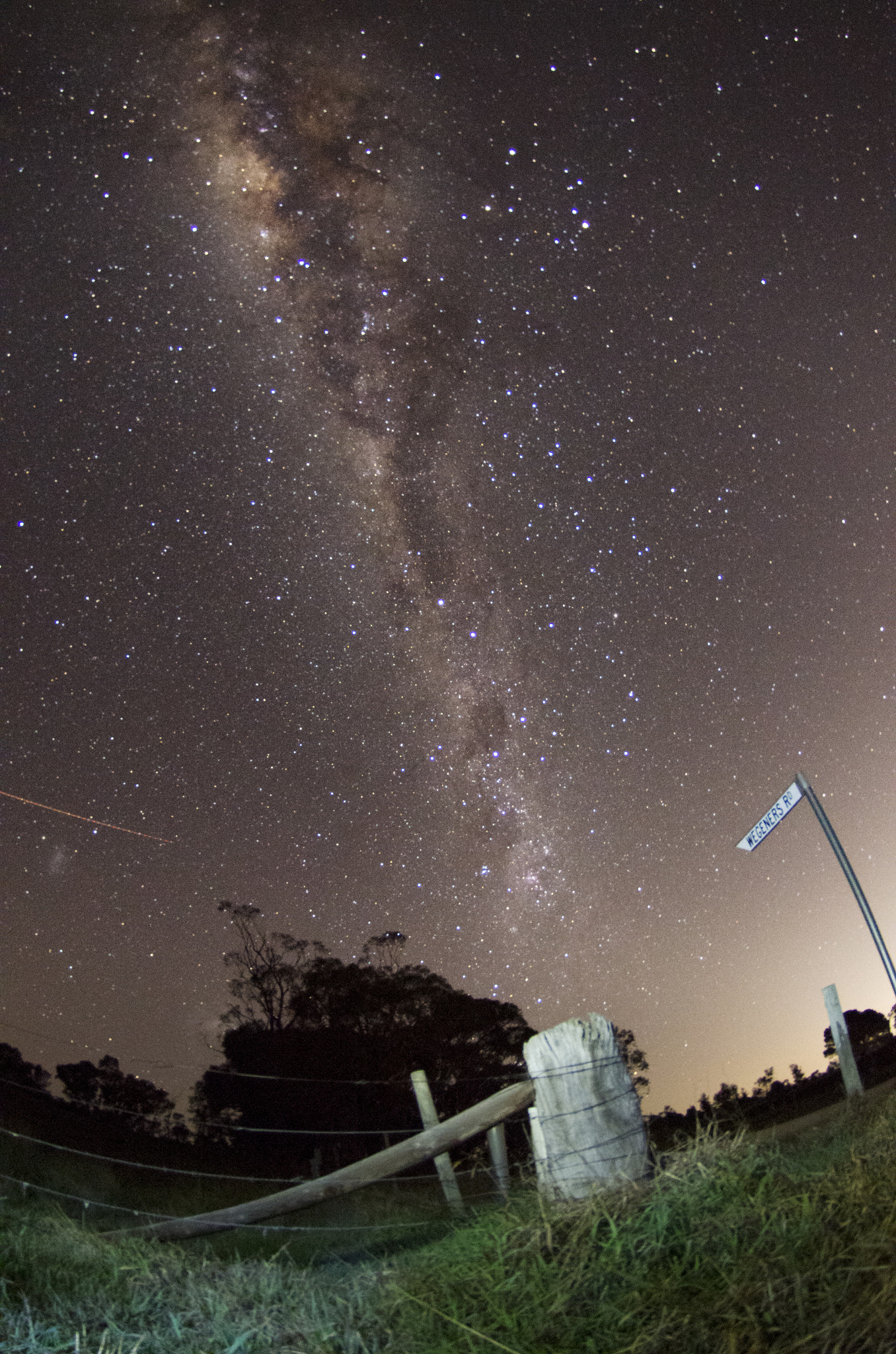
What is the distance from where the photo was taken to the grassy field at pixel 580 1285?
2.30 metres

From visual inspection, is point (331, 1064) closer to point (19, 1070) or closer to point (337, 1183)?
point (19, 1070)

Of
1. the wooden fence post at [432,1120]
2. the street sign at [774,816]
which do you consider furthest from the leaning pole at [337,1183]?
the street sign at [774,816]

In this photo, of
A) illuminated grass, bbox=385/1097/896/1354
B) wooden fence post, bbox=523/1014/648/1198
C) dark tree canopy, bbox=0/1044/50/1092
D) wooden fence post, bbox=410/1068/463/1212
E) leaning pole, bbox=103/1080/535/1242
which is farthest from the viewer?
dark tree canopy, bbox=0/1044/50/1092

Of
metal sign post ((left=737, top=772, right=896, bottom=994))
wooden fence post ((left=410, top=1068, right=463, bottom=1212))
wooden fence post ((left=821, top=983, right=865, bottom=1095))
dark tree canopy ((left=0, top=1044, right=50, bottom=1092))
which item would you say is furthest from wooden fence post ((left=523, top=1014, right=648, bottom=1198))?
dark tree canopy ((left=0, top=1044, right=50, bottom=1092))

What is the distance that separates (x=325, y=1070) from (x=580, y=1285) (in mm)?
17183

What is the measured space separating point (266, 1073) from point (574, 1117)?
16.1 meters

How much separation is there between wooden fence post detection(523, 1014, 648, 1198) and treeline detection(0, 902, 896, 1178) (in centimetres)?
1005

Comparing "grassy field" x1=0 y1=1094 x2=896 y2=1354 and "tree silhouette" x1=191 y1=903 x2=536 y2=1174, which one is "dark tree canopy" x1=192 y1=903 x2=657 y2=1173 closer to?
"tree silhouette" x1=191 y1=903 x2=536 y2=1174

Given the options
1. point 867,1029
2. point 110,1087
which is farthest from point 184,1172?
point 867,1029

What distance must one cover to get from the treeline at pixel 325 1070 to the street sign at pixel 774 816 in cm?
709

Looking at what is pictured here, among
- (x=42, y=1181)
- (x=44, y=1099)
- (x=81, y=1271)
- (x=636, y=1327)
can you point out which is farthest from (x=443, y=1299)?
(x=44, y=1099)

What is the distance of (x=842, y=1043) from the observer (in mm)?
8680

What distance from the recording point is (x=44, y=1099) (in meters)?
11.1

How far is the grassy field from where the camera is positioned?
2.30 m
